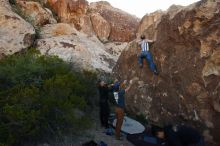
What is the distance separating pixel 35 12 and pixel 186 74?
1060 cm

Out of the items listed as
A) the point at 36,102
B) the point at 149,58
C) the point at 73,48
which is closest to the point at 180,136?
the point at 36,102

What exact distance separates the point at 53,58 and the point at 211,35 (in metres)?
5.41

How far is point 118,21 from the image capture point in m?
26.4

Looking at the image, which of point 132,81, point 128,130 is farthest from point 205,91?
point 132,81

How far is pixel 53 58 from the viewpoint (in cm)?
1398

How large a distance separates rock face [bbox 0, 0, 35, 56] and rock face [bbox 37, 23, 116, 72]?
2.40 feet

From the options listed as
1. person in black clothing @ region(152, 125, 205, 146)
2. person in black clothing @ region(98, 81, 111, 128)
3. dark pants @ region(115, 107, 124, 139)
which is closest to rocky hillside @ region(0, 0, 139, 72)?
person in black clothing @ region(98, 81, 111, 128)

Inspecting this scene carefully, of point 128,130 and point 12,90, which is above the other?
point 12,90

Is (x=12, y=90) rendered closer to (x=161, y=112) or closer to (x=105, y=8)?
(x=161, y=112)

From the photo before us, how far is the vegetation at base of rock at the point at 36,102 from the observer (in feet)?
31.5

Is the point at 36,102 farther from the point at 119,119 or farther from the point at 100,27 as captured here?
the point at 100,27

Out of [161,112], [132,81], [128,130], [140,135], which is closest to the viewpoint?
[140,135]

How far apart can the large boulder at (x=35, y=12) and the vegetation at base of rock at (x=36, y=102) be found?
692 cm

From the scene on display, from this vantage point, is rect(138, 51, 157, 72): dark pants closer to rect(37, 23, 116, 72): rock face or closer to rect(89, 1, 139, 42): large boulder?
rect(37, 23, 116, 72): rock face
